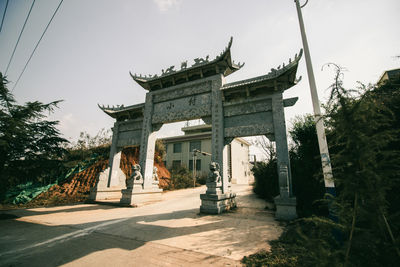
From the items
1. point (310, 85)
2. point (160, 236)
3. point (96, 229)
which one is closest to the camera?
point (160, 236)

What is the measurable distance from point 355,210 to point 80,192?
42.9 ft

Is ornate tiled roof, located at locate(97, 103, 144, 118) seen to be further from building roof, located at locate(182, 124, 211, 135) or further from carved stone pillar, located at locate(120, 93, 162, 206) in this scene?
building roof, located at locate(182, 124, 211, 135)

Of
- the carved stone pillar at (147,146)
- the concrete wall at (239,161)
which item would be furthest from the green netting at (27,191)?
the concrete wall at (239,161)

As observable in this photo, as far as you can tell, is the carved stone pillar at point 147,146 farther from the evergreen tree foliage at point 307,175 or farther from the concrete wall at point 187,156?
the concrete wall at point 187,156

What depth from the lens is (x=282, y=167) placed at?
5.91 m

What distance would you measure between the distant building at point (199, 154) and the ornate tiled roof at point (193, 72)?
12.1 m

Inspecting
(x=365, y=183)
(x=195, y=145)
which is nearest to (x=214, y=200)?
(x=365, y=183)

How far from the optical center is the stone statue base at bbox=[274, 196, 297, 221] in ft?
17.8

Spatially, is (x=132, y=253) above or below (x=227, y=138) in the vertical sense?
below

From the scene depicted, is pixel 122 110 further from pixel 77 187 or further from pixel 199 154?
pixel 199 154

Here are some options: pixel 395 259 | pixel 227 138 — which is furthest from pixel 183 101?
pixel 395 259

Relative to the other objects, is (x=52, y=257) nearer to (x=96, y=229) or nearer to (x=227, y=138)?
(x=96, y=229)

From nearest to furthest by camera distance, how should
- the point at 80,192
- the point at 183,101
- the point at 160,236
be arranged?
1. the point at 160,236
2. the point at 183,101
3. the point at 80,192

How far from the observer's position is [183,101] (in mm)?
9242
